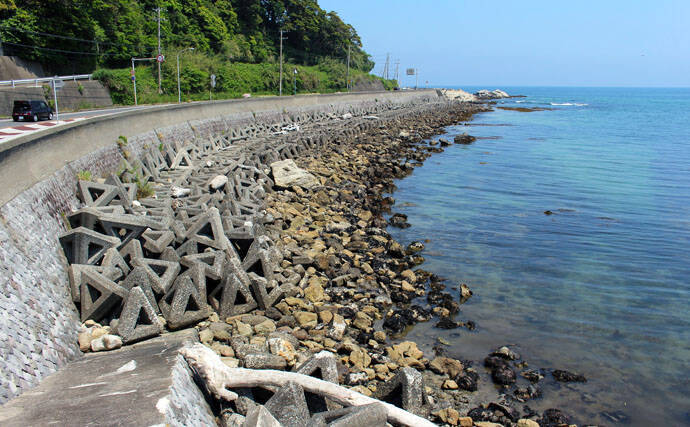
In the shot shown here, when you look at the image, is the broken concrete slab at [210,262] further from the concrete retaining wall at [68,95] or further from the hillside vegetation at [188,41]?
the hillside vegetation at [188,41]

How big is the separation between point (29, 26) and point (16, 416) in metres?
40.5

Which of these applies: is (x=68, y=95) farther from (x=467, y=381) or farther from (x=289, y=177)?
(x=467, y=381)

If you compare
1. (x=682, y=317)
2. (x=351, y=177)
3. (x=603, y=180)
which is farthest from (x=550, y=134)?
(x=682, y=317)

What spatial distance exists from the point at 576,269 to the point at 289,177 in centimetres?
935

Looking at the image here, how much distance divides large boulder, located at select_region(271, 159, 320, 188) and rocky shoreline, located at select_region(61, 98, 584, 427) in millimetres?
1882

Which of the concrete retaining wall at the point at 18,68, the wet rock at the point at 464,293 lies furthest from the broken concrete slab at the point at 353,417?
the concrete retaining wall at the point at 18,68

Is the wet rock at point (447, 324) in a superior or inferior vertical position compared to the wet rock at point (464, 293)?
inferior

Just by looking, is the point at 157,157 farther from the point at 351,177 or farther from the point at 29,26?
the point at 29,26

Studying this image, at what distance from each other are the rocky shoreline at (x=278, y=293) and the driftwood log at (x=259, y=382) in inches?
8.4

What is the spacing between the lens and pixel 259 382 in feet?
17.0

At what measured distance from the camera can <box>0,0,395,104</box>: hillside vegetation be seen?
37.8 m

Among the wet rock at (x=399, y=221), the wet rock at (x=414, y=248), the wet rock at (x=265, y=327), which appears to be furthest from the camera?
the wet rock at (x=399, y=221)

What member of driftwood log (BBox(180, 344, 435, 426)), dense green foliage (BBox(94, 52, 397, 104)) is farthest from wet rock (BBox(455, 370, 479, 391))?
dense green foliage (BBox(94, 52, 397, 104))

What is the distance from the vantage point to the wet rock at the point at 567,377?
7836 millimetres
